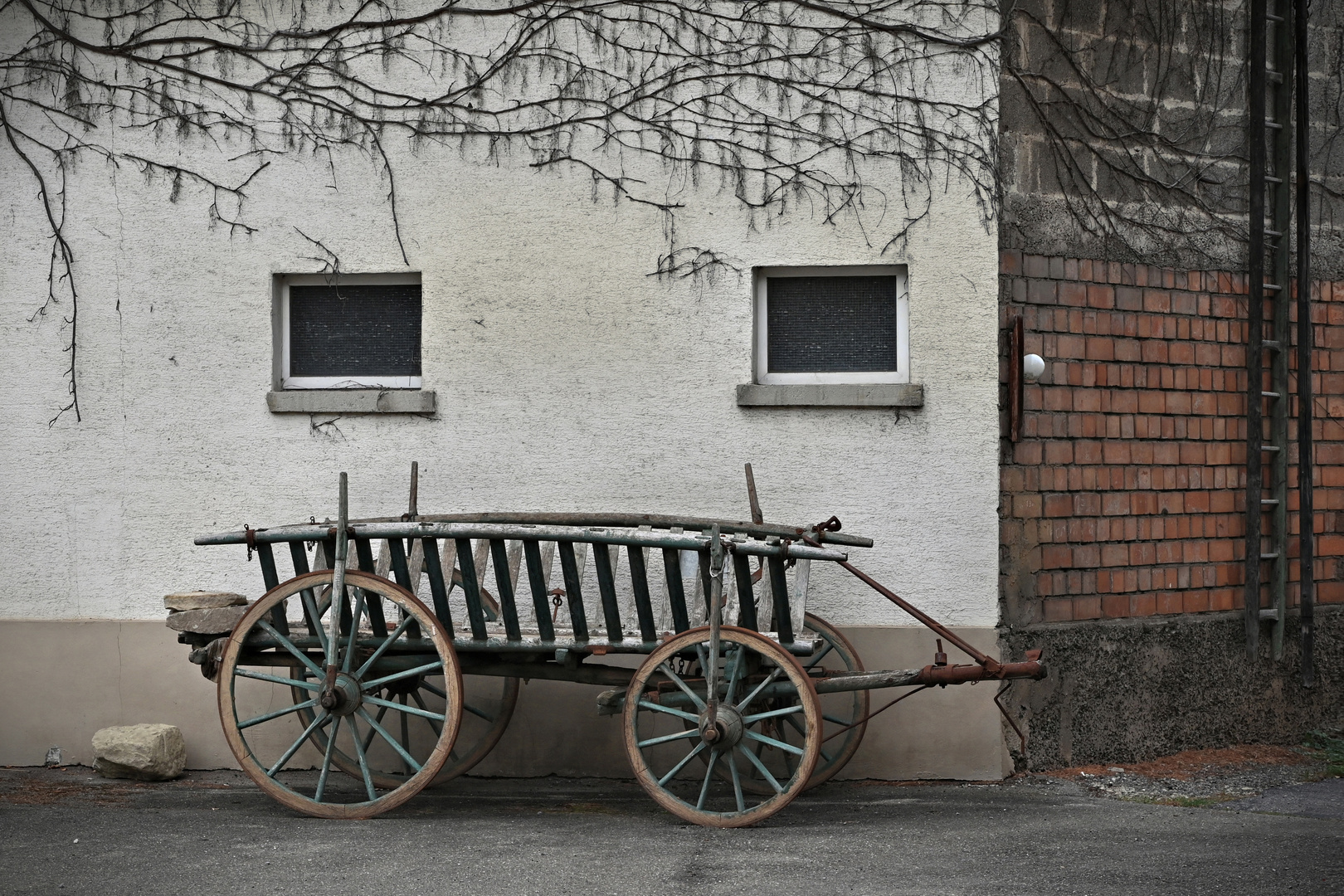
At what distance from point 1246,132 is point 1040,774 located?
11.9 feet

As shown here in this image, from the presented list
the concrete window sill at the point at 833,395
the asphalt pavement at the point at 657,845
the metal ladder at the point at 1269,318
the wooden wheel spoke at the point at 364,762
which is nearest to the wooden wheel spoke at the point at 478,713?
the asphalt pavement at the point at 657,845

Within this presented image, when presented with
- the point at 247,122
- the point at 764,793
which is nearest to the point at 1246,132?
the point at 764,793

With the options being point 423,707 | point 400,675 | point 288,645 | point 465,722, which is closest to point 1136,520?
point 465,722

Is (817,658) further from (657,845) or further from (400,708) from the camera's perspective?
(400,708)

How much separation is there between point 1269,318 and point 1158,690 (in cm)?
217

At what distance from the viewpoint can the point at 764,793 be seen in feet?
20.7

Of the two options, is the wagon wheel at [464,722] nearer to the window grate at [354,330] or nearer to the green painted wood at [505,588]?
the green painted wood at [505,588]

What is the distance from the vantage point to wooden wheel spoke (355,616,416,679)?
5.73 m

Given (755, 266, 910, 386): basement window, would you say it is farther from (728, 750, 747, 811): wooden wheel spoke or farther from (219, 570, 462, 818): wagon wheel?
(219, 570, 462, 818): wagon wheel

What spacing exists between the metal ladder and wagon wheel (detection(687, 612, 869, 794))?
2463 mm

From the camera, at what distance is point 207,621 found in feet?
19.7

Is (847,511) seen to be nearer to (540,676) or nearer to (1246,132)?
(540,676)

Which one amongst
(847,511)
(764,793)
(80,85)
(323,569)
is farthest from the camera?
(80,85)

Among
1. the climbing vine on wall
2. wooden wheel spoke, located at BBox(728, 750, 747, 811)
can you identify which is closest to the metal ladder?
the climbing vine on wall
